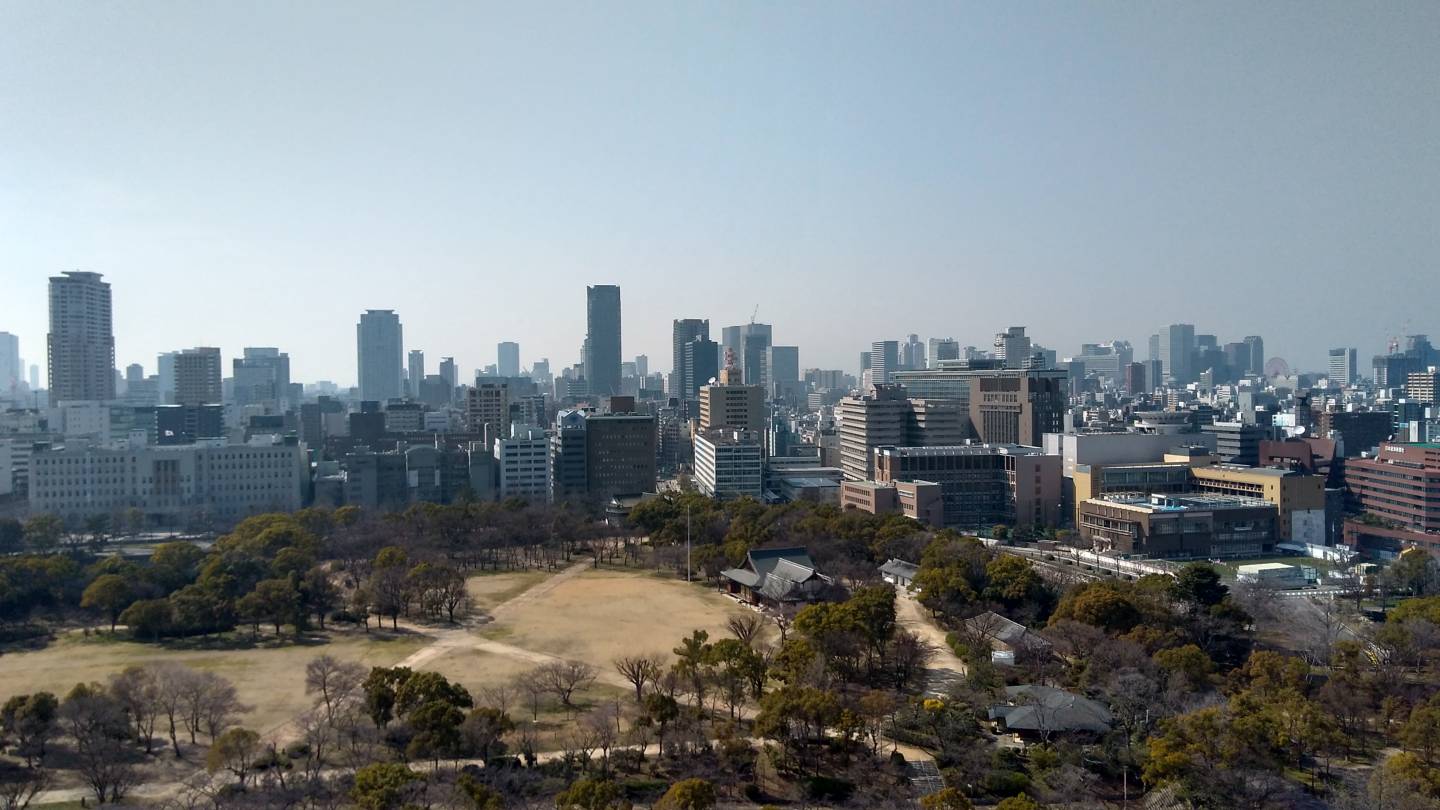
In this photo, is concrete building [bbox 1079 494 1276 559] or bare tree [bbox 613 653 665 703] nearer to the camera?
bare tree [bbox 613 653 665 703]

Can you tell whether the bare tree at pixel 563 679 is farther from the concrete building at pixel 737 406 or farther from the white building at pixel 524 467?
the concrete building at pixel 737 406

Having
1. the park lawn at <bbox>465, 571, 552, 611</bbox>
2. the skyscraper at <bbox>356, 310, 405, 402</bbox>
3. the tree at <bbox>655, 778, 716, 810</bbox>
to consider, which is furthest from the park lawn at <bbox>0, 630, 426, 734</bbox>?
the skyscraper at <bbox>356, 310, 405, 402</bbox>

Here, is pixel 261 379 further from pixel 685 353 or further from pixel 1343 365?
pixel 1343 365

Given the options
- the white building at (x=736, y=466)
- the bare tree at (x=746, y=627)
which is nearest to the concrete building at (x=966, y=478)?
the white building at (x=736, y=466)

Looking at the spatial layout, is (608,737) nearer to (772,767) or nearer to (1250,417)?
(772,767)

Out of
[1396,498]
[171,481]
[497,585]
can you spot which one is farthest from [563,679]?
[1396,498]

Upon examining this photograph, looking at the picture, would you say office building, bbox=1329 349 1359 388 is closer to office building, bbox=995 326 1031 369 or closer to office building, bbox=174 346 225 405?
office building, bbox=995 326 1031 369

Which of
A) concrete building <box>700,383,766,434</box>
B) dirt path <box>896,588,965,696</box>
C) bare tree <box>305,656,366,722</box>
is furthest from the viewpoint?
concrete building <box>700,383,766,434</box>
